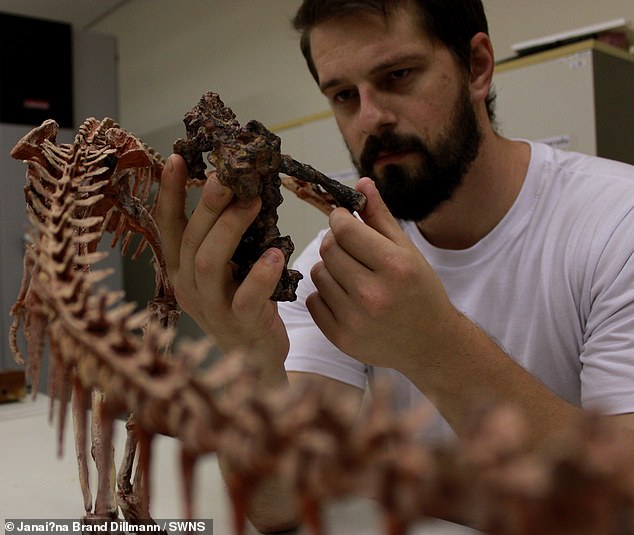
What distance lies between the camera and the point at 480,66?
134 cm

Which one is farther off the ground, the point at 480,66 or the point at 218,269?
the point at 480,66

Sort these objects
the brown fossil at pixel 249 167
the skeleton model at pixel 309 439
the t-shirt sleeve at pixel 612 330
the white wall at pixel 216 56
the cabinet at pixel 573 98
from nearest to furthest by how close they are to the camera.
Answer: the skeleton model at pixel 309 439 < the brown fossil at pixel 249 167 < the t-shirt sleeve at pixel 612 330 < the cabinet at pixel 573 98 < the white wall at pixel 216 56

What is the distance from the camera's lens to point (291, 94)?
108 inches

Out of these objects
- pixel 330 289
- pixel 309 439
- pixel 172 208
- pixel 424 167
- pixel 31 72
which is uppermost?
pixel 31 72

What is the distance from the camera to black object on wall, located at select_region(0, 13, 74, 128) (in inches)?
105

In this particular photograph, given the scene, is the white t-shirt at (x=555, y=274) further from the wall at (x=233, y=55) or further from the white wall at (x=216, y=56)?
the white wall at (x=216, y=56)

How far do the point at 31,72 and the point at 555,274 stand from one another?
2378mm

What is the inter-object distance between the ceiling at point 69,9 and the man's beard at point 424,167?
9.71 ft

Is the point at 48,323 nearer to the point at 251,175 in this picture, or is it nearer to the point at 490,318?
the point at 251,175

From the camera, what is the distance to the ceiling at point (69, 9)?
12.3ft

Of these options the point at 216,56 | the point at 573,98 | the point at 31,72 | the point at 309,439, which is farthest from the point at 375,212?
the point at 216,56

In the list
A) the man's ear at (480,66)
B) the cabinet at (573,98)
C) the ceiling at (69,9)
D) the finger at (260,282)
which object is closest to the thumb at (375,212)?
the finger at (260,282)

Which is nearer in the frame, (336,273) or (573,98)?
(336,273)

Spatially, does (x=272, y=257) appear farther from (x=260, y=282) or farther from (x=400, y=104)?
(x=400, y=104)
